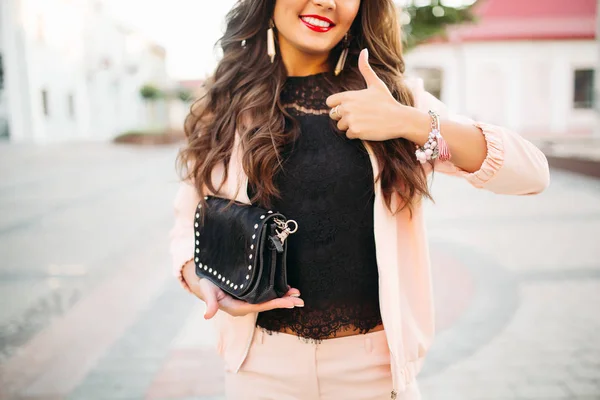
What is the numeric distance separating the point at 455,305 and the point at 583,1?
19.4 metres

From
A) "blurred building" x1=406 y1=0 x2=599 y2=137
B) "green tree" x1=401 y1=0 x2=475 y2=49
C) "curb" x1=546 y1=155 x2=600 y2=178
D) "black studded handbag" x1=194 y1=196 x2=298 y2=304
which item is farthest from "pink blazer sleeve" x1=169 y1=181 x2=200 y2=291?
"blurred building" x1=406 y1=0 x2=599 y2=137

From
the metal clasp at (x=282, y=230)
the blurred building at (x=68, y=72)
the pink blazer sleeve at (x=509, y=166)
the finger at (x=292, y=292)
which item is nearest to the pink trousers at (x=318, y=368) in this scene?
the finger at (x=292, y=292)

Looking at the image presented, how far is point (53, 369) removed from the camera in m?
3.08

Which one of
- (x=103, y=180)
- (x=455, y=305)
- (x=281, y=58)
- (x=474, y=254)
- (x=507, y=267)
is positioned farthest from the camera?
(x=103, y=180)

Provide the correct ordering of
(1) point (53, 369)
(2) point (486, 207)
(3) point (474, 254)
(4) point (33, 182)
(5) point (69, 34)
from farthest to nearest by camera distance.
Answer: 1. (5) point (69, 34)
2. (4) point (33, 182)
3. (2) point (486, 207)
4. (3) point (474, 254)
5. (1) point (53, 369)

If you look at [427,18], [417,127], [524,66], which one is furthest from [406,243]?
[524,66]

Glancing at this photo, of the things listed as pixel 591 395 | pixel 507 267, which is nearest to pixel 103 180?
pixel 507 267

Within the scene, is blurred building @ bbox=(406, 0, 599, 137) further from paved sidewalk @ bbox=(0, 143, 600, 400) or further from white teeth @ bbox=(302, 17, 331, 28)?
white teeth @ bbox=(302, 17, 331, 28)

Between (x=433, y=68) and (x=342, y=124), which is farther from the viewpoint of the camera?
(x=433, y=68)

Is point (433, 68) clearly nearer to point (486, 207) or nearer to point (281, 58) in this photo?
point (486, 207)

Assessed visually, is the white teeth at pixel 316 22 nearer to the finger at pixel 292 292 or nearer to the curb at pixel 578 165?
the finger at pixel 292 292

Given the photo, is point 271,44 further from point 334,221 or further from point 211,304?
point 211,304

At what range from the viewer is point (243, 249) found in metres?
1.14

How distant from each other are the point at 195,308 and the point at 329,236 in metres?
3.07
